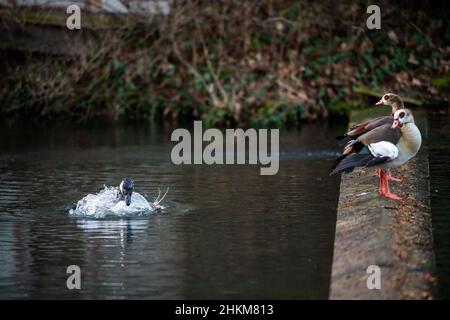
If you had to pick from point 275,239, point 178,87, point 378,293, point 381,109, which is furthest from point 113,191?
point 178,87

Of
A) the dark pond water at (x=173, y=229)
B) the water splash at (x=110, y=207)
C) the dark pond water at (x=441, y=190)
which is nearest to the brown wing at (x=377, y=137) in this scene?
the dark pond water at (x=173, y=229)

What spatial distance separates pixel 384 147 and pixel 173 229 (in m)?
2.06

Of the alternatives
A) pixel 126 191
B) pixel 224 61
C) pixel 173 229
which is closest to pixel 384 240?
pixel 173 229

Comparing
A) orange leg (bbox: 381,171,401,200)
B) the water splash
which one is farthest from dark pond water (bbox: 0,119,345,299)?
orange leg (bbox: 381,171,401,200)

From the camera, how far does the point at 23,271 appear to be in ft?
28.1

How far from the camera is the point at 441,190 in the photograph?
11500mm

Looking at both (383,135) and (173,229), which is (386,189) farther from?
(173,229)

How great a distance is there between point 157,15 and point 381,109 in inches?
217

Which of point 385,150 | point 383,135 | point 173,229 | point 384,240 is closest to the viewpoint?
point 384,240

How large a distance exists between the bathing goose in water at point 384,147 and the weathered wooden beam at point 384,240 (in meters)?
0.33

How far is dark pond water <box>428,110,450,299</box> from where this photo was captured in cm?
825

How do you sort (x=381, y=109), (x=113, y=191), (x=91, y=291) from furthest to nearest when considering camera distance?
(x=381, y=109), (x=113, y=191), (x=91, y=291)

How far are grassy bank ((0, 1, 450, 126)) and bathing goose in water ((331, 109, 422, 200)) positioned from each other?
31.7 ft

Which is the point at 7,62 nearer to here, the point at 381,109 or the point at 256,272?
the point at 381,109
